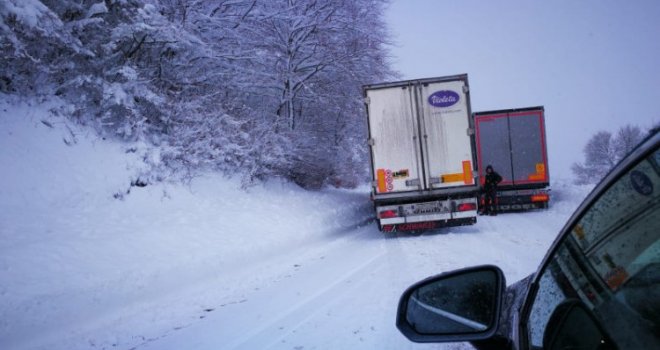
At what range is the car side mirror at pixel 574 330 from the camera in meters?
1.00

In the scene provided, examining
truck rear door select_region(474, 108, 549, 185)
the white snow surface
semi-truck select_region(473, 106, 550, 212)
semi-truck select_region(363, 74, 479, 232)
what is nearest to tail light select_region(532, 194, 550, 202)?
semi-truck select_region(473, 106, 550, 212)

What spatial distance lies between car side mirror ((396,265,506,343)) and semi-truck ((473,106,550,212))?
44.2 ft

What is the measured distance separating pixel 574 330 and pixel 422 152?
8.52 meters

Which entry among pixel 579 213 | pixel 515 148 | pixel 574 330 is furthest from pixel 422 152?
pixel 574 330

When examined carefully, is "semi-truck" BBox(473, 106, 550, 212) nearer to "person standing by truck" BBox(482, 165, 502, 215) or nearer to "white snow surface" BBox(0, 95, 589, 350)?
"person standing by truck" BBox(482, 165, 502, 215)

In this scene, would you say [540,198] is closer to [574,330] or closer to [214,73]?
[214,73]

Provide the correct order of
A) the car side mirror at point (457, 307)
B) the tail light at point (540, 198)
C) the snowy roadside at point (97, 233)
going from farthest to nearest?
1. the tail light at point (540, 198)
2. the snowy roadside at point (97, 233)
3. the car side mirror at point (457, 307)

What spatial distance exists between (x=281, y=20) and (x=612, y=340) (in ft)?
49.6

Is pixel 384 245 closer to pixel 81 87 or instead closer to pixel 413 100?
pixel 413 100

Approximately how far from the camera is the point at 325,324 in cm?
400

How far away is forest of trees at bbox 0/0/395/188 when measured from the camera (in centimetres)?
836

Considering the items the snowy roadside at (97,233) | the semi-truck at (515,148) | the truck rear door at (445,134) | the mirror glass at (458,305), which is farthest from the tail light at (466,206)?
the mirror glass at (458,305)

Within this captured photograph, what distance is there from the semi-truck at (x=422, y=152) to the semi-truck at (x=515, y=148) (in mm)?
5393

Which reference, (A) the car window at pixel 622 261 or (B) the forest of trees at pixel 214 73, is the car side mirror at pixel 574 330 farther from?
(B) the forest of trees at pixel 214 73
